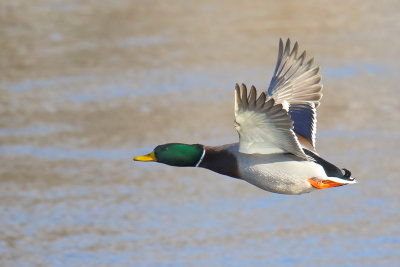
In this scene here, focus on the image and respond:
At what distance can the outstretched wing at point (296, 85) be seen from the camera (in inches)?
231

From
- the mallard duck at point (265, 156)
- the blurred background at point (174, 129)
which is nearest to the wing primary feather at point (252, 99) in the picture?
the mallard duck at point (265, 156)

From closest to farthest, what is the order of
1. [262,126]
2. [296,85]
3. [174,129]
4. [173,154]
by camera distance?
[262,126], [173,154], [296,85], [174,129]

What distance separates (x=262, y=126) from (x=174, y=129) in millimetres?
3471

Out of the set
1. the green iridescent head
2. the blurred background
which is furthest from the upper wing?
the blurred background

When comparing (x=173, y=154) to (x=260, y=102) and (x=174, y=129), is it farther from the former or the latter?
(x=174, y=129)

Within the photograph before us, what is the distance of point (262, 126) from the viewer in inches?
195

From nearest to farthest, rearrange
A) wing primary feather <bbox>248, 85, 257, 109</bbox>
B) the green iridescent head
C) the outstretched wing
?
wing primary feather <bbox>248, 85, 257, 109</bbox> → the green iridescent head → the outstretched wing

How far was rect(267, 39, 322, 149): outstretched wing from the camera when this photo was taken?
5.86m

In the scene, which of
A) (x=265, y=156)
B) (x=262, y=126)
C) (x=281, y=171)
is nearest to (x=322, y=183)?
(x=281, y=171)

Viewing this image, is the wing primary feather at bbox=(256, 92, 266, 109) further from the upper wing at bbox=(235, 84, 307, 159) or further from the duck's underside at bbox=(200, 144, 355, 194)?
the duck's underside at bbox=(200, 144, 355, 194)

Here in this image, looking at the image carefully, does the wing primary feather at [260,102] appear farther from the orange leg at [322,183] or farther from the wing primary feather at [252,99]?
the orange leg at [322,183]

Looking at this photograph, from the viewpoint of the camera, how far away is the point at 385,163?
7.76m

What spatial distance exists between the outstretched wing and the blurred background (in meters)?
1.21

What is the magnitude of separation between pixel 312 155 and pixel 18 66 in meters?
5.38
